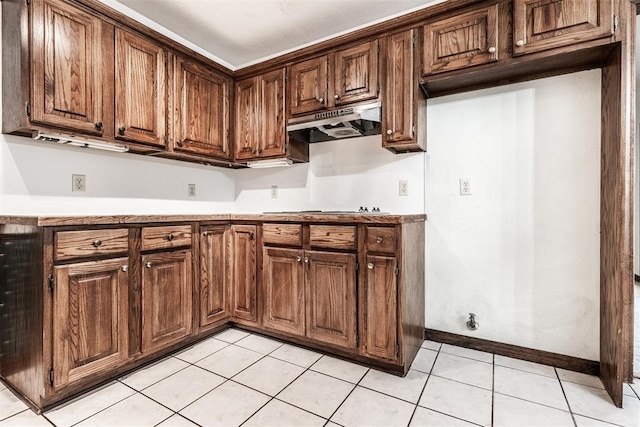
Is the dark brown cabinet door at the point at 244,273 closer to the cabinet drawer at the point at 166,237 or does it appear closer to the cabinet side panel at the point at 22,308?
the cabinet drawer at the point at 166,237

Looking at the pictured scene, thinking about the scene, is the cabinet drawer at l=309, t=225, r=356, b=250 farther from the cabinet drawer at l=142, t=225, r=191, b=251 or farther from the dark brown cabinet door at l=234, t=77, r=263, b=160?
the dark brown cabinet door at l=234, t=77, r=263, b=160

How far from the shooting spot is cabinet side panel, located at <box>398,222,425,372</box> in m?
1.88

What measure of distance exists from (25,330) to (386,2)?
112 inches

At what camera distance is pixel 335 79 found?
240cm

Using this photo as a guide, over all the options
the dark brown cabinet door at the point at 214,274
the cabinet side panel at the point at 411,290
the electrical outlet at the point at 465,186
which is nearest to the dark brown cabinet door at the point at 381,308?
the cabinet side panel at the point at 411,290

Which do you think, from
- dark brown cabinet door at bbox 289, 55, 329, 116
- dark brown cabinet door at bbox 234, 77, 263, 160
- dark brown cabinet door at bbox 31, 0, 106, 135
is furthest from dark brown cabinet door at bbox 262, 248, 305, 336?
dark brown cabinet door at bbox 31, 0, 106, 135

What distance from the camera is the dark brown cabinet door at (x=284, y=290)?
2.20 metres

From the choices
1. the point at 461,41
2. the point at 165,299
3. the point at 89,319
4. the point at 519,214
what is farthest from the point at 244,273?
the point at 461,41

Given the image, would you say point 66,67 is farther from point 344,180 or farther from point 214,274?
point 344,180

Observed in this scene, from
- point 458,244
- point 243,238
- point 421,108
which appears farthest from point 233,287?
point 421,108

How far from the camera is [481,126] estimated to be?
221 centimetres

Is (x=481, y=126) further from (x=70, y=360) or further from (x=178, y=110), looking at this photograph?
(x=70, y=360)

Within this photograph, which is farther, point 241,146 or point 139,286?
point 241,146

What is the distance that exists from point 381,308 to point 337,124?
1321 mm
